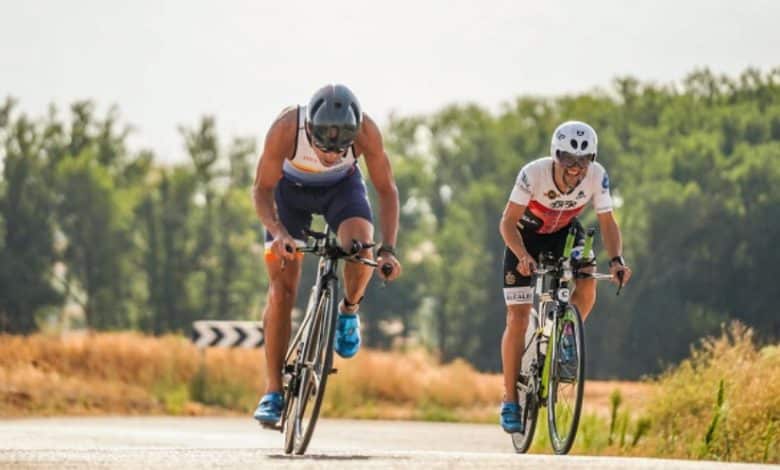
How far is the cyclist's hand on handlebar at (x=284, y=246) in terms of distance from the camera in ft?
30.9

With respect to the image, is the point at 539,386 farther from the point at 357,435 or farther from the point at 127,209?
the point at 127,209

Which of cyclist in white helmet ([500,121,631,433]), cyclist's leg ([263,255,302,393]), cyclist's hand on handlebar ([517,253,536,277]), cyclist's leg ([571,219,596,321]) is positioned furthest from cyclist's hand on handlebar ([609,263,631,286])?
cyclist's leg ([263,255,302,393])

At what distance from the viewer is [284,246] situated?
9461 millimetres

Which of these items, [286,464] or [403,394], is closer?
[286,464]

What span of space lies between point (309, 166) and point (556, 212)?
2.65m

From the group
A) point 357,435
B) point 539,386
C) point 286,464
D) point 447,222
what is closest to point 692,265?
point 447,222

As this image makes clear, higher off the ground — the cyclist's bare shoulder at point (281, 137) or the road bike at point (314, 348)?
the cyclist's bare shoulder at point (281, 137)

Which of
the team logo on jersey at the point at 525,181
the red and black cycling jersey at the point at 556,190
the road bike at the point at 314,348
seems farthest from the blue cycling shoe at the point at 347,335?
the team logo on jersey at the point at 525,181

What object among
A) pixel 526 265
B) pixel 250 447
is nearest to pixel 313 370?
pixel 526 265

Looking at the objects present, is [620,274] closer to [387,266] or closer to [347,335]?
[347,335]

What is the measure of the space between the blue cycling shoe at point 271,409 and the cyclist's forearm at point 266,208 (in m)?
0.98

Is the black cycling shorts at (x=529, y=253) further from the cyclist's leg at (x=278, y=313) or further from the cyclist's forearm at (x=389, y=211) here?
the cyclist's forearm at (x=389, y=211)

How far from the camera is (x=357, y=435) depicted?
2509 centimetres

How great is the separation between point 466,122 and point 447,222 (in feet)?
16.0
